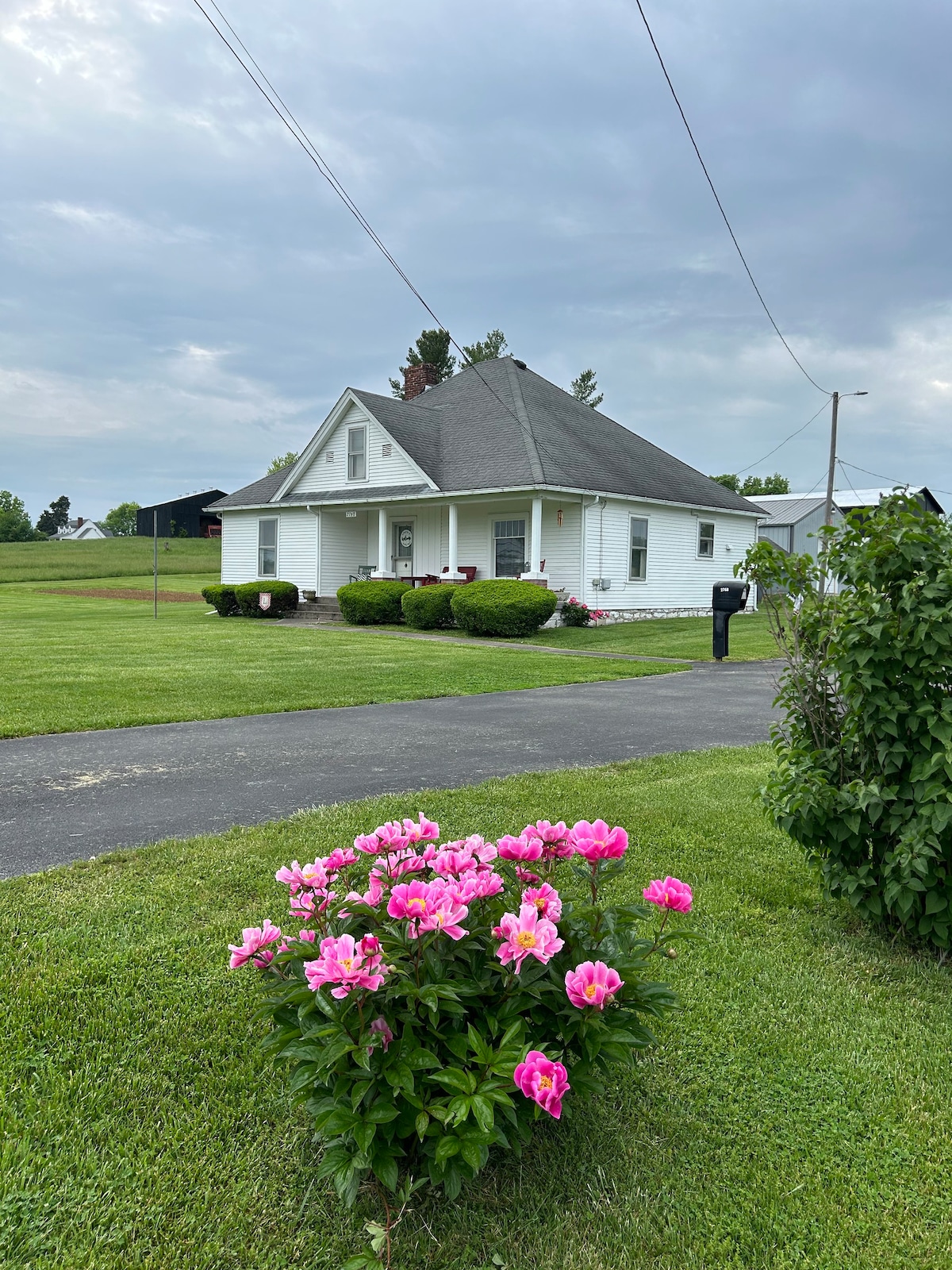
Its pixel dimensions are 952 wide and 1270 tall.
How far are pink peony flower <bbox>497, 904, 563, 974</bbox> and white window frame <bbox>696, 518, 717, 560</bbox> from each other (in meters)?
23.7

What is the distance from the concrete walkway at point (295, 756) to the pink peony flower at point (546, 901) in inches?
108

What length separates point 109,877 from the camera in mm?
3727

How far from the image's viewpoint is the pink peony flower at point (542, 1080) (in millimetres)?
1627

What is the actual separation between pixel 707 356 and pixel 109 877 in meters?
20.8

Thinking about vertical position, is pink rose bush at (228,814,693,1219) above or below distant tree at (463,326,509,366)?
below

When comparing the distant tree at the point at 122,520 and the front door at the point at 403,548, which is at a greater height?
the distant tree at the point at 122,520

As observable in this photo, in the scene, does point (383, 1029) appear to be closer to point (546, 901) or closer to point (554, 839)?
point (546, 901)

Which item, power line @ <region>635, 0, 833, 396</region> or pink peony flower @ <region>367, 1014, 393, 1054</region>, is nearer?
pink peony flower @ <region>367, 1014, 393, 1054</region>

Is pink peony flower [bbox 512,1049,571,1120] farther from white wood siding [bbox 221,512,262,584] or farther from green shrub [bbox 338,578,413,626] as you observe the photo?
white wood siding [bbox 221,512,262,584]

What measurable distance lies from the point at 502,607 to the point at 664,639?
3.49 meters

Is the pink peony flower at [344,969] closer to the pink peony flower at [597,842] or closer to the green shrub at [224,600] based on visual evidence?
the pink peony flower at [597,842]

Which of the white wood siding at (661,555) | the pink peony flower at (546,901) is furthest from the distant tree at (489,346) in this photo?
the pink peony flower at (546,901)

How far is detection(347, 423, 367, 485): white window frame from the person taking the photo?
23406 millimetres

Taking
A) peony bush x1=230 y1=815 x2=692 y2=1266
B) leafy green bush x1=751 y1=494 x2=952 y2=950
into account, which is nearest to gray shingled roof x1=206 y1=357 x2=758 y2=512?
leafy green bush x1=751 y1=494 x2=952 y2=950
